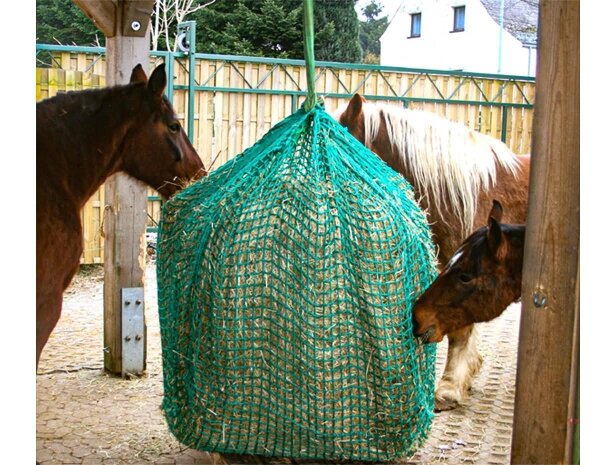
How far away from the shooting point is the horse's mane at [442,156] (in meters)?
4.43

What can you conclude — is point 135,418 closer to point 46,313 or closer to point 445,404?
point 46,313

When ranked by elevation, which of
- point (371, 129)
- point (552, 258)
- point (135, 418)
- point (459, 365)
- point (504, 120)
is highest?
point (504, 120)

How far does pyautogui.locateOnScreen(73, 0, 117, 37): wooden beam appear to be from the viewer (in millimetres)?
4398

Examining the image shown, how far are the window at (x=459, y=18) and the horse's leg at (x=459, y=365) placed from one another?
2405 cm

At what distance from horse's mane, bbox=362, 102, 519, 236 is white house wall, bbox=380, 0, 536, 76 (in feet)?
64.3

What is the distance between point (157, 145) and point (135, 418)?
168 cm

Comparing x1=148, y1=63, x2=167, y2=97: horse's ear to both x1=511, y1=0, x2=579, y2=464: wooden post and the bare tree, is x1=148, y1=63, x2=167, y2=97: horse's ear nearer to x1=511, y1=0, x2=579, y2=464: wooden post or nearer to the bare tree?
x1=511, y1=0, x2=579, y2=464: wooden post

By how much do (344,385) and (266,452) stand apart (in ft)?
1.53

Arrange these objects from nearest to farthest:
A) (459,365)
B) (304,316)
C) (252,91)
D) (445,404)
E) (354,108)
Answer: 1. (304,316)
2. (445,404)
3. (459,365)
4. (354,108)
5. (252,91)

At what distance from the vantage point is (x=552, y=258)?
1.99m

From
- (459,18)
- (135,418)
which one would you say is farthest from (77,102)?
(459,18)

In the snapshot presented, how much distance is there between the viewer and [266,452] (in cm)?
292

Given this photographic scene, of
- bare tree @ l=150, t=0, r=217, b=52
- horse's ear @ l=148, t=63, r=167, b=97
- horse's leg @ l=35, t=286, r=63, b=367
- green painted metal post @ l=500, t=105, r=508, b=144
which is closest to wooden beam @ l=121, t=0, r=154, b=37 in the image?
horse's ear @ l=148, t=63, r=167, b=97

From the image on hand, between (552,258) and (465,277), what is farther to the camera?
(465,277)
